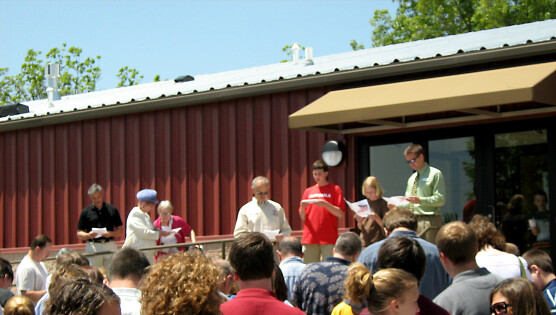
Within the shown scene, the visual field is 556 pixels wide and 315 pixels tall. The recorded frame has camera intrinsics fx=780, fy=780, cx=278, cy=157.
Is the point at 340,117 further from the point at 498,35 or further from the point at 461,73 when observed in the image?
the point at 498,35

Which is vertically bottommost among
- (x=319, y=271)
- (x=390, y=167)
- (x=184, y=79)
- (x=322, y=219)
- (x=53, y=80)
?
(x=319, y=271)

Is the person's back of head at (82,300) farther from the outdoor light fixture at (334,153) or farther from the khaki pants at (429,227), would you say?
the outdoor light fixture at (334,153)

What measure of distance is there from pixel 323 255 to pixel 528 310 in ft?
20.0

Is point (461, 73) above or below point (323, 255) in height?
above

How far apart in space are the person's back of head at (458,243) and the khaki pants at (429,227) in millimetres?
4144

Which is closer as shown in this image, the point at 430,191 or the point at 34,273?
the point at 34,273

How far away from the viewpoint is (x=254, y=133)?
13.0 metres

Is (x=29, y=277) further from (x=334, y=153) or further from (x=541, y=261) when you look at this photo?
(x=541, y=261)

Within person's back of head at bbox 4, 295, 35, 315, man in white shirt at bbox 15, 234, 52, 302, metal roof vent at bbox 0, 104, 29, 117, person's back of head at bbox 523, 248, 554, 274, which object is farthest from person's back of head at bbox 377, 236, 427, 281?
metal roof vent at bbox 0, 104, 29, 117

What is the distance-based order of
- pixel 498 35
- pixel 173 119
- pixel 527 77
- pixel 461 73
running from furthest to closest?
pixel 173 119, pixel 498 35, pixel 461 73, pixel 527 77

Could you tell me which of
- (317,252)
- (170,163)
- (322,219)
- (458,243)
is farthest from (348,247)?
(170,163)

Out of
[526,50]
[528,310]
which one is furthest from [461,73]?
[528,310]

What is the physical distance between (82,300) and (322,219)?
25.1 ft

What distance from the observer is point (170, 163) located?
14039 mm
